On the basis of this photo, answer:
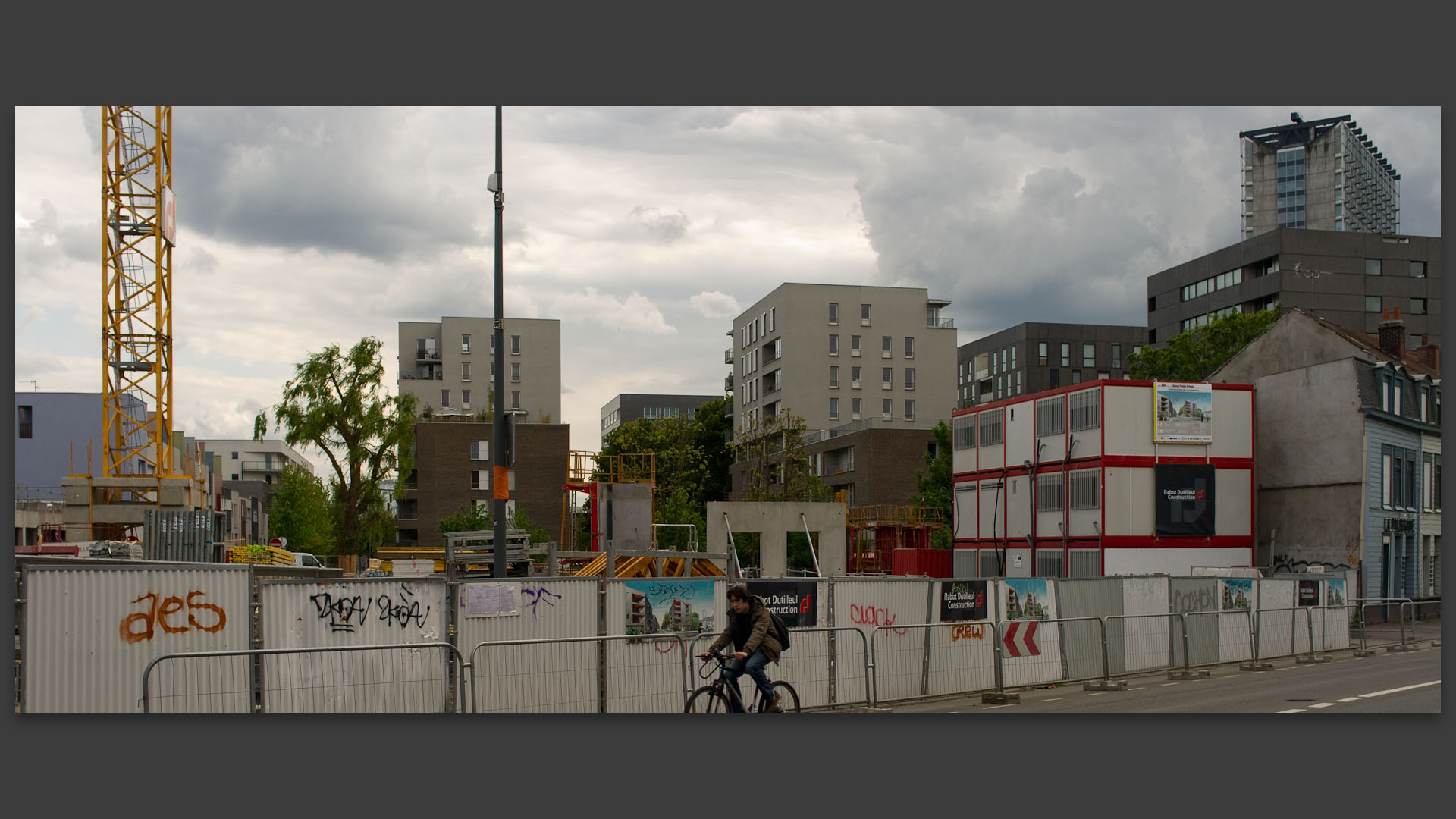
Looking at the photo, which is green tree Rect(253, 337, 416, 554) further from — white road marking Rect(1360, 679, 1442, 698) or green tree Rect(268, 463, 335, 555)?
white road marking Rect(1360, 679, 1442, 698)

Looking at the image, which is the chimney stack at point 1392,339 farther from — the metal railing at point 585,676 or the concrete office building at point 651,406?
the concrete office building at point 651,406

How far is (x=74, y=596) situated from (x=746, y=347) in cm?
9879

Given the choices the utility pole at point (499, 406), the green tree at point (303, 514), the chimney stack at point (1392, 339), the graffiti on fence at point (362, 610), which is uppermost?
the chimney stack at point (1392, 339)

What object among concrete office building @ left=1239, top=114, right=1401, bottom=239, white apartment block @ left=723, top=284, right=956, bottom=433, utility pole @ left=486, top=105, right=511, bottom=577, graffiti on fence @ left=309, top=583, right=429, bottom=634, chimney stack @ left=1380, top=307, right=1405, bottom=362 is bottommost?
graffiti on fence @ left=309, top=583, right=429, bottom=634

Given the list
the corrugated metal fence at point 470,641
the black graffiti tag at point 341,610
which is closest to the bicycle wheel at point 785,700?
the corrugated metal fence at point 470,641

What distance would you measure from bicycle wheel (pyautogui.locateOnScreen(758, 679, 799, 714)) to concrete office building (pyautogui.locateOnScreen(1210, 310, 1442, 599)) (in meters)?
32.9

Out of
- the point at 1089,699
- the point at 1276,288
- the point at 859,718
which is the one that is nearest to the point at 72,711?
the point at 859,718

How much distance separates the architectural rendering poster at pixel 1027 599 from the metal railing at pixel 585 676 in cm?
697

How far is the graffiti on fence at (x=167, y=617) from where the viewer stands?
12.5 m

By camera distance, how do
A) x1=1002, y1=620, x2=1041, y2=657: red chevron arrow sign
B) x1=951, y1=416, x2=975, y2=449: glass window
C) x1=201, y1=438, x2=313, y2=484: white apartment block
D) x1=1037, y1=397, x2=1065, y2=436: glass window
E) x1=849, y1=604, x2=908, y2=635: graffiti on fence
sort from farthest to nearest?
x1=201, y1=438, x2=313, y2=484: white apartment block → x1=951, y1=416, x2=975, y2=449: glass window → x1=1037, y1=397, x2=1065, y2=436: glass window → x1=1002, y1=620, x2=1041, y2=657: red chevron arrow sign → x1=849, y1=604, x2=908, y2=635: graffiti on fence

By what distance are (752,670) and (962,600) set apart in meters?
6.67

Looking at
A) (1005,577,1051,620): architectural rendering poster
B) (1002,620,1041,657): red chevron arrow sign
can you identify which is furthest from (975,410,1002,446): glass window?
(1002,620,1041,657): red chevron arrow sign

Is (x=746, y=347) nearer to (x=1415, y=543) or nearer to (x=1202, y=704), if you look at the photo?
(x=1415, y=543)

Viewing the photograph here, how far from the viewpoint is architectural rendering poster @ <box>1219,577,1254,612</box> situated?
955 inches
